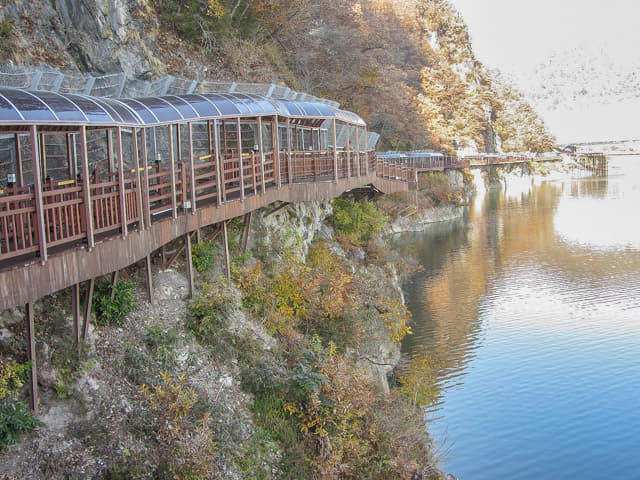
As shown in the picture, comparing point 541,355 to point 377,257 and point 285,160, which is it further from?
point 285,160

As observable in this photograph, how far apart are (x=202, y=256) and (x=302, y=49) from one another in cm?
3122

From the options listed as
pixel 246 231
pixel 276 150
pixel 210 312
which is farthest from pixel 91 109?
pixel 276 150

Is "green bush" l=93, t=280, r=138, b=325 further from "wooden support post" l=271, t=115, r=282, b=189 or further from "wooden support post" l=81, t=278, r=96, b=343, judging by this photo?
"wooden support post" l=271, t=115, r=282, b=189

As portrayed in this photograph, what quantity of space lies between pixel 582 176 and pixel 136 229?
136126mm

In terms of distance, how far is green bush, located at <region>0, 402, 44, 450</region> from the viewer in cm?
940

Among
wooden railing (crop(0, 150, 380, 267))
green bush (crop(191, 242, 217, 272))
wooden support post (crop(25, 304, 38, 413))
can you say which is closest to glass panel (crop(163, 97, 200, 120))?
wooden railing (crop(0, 150, 380, 267))

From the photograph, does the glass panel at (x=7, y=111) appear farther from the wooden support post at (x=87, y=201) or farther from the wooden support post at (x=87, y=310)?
the wooden support post at (x=87, y=310)

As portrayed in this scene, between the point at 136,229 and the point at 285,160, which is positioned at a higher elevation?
the point at 285,160

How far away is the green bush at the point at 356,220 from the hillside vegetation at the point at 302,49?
9006 millimetres

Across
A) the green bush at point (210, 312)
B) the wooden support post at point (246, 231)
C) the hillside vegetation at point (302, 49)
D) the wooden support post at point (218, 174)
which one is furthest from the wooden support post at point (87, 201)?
the hillside vegetation at point (302, 49)

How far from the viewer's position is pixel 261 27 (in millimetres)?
40688

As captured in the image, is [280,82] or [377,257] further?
[280,82]

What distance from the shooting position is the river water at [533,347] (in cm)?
2025

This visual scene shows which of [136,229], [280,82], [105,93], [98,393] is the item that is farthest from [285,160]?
[280,82]
